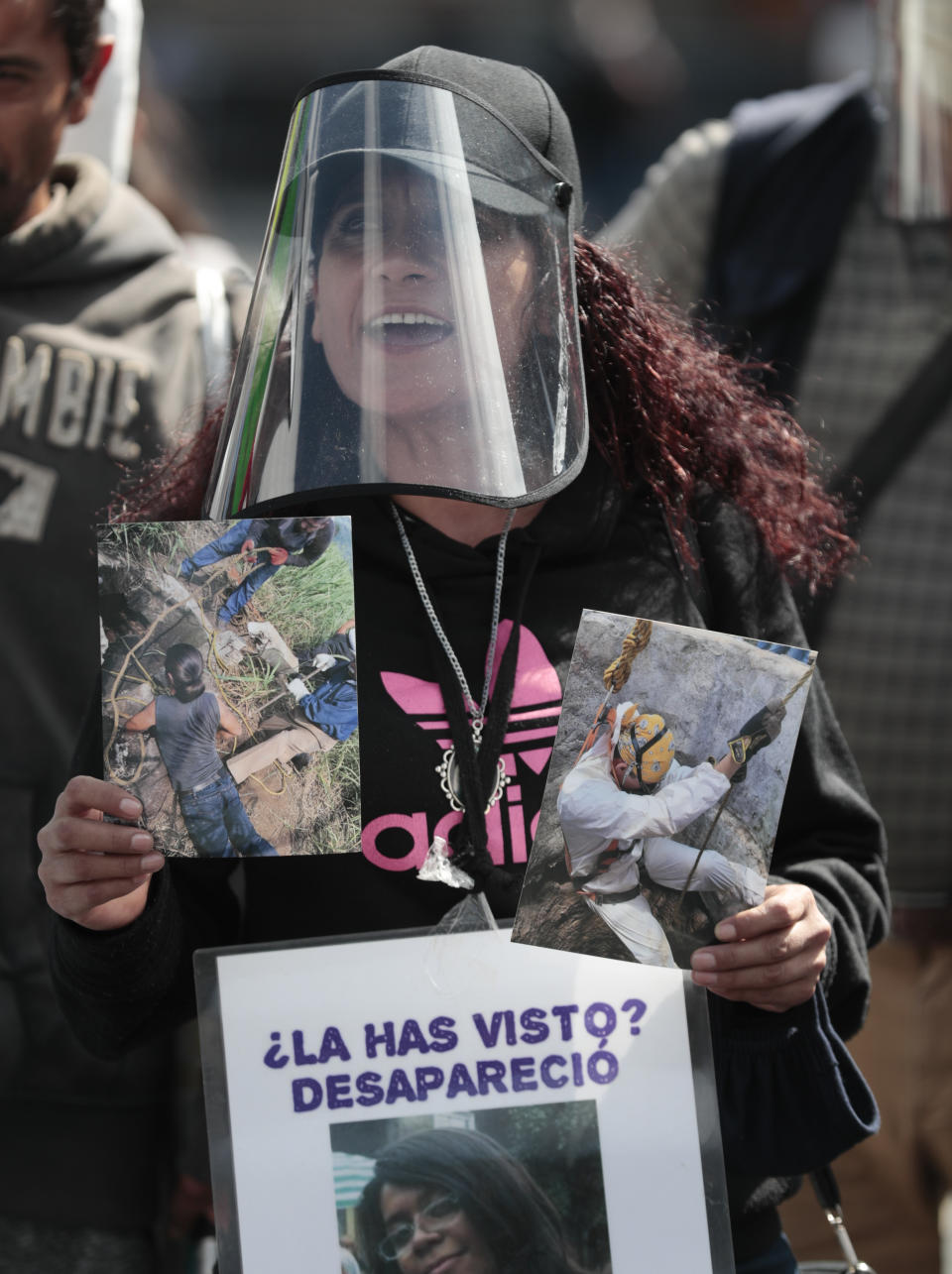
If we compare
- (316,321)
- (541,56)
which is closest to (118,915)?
(316,321)

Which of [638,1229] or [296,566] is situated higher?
[296,566]

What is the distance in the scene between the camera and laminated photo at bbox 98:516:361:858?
1.17 m

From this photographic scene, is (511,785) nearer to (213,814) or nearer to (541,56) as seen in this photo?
(213,814)

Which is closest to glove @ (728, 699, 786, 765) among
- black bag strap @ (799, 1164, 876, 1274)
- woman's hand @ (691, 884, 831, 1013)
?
woman's hand @ (691, 884, 831, 1013)

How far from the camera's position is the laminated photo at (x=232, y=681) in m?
1.17

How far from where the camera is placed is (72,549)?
72.7 inches

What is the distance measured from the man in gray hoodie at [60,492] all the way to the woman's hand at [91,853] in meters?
0.62

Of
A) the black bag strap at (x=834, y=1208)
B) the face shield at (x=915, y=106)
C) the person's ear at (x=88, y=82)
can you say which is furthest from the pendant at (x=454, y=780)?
the face shield at (x=915, y=106)

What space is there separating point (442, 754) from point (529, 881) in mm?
195

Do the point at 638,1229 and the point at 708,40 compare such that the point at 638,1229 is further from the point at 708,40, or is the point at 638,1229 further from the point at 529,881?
the point at 708,40

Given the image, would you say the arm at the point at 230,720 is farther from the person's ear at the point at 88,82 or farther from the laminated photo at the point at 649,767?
the person's ear at the point at 88,82

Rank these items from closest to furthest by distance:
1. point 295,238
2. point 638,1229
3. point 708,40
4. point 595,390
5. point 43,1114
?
point 638,1229
point 295,238
point 595,390
point 43,1114
point 708,40

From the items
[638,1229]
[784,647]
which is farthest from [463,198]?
[638,1229]

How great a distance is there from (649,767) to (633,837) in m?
0.06
